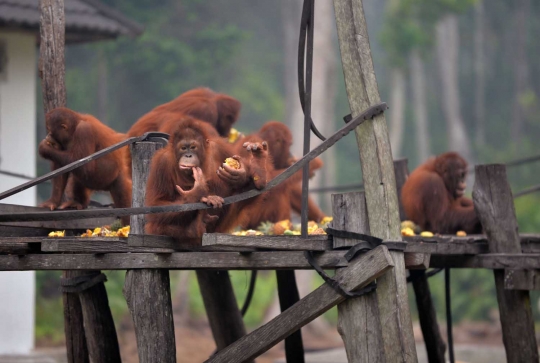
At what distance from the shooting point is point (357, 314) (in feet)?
13.6

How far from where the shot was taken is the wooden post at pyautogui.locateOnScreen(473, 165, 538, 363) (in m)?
5.36

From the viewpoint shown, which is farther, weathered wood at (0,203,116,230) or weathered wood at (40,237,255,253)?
weathered wood at (0,203,116,230)

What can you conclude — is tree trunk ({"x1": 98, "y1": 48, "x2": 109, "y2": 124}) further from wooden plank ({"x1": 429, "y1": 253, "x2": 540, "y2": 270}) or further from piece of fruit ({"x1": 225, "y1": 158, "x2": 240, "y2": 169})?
piece of fruit ({"x1": 225, "y1": 158, "x2": 240, "y2": 169})

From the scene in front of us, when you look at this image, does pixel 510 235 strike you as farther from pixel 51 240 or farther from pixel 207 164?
pixel 51 240

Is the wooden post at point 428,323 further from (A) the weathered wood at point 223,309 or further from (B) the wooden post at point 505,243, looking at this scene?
(A) the weathered wood at point 223,309

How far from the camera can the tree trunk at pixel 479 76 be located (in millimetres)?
27125

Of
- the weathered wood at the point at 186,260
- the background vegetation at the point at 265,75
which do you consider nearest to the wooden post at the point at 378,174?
the weathered wood at the point at 186,260

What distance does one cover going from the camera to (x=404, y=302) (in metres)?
4.12

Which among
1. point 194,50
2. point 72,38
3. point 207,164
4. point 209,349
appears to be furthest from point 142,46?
point 207,164

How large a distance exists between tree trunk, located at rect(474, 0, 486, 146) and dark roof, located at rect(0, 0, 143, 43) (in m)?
19.8

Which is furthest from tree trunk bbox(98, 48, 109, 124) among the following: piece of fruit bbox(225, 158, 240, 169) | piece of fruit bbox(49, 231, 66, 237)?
piece of fruit bbox(225, 158, 240, 169)

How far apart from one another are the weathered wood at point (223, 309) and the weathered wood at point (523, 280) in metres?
2.40

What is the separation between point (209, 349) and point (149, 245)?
344 inches

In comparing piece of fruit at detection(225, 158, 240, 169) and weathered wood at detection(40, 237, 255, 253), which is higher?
piece of fruit at detection(225, 158, 240, 169)
